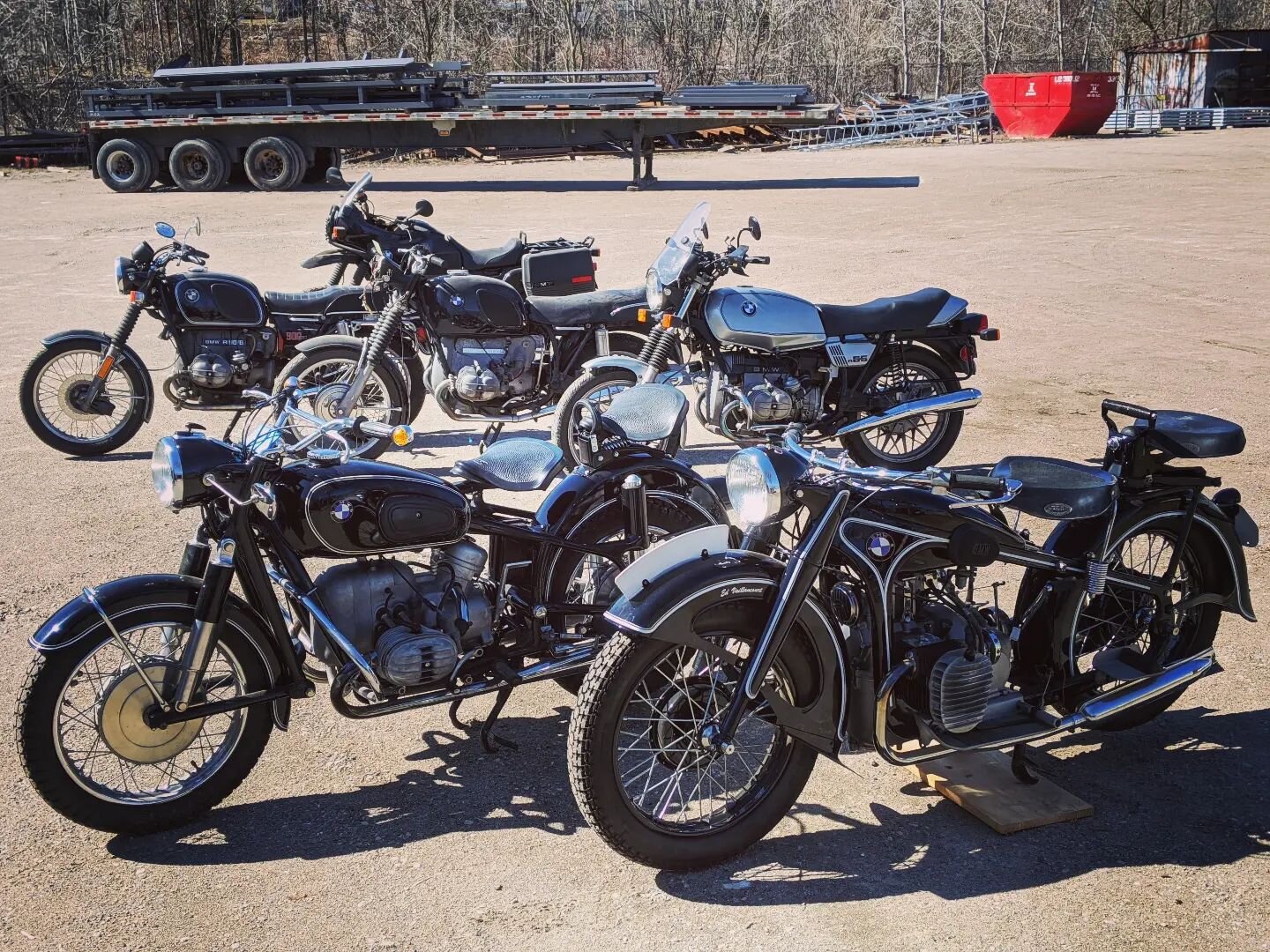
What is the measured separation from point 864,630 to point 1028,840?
2.59ft

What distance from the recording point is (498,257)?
855 cm

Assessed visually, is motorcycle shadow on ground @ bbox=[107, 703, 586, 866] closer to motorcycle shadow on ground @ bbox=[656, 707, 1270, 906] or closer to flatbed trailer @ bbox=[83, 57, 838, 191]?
motorcycle shadow on ground @ bbox=[656, 707, 1270, 906]

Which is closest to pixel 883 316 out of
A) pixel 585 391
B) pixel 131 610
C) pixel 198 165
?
pixel 585 391

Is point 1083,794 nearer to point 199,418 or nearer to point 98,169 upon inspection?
point 199,418

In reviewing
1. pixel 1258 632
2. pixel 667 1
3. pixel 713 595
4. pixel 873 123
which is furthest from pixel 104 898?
pixel 667 1

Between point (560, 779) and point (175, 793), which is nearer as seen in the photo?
point (175, 793)

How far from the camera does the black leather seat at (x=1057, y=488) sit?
11.6ft

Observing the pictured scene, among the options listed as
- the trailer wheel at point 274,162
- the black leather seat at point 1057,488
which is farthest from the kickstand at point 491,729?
the trailer wheel at point 274,162

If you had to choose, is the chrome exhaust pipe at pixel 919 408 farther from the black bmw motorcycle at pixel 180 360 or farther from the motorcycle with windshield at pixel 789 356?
the black bmw motorcycle at pixel 180 360

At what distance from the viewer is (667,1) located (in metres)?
36.3

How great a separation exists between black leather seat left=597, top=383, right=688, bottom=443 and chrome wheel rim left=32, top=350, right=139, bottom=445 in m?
4.18

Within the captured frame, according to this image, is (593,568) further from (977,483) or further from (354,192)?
(354,192)

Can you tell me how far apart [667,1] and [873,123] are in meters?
9.54

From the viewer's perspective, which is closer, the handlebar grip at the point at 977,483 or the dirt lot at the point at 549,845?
the dirt lot at the point at 549,845
